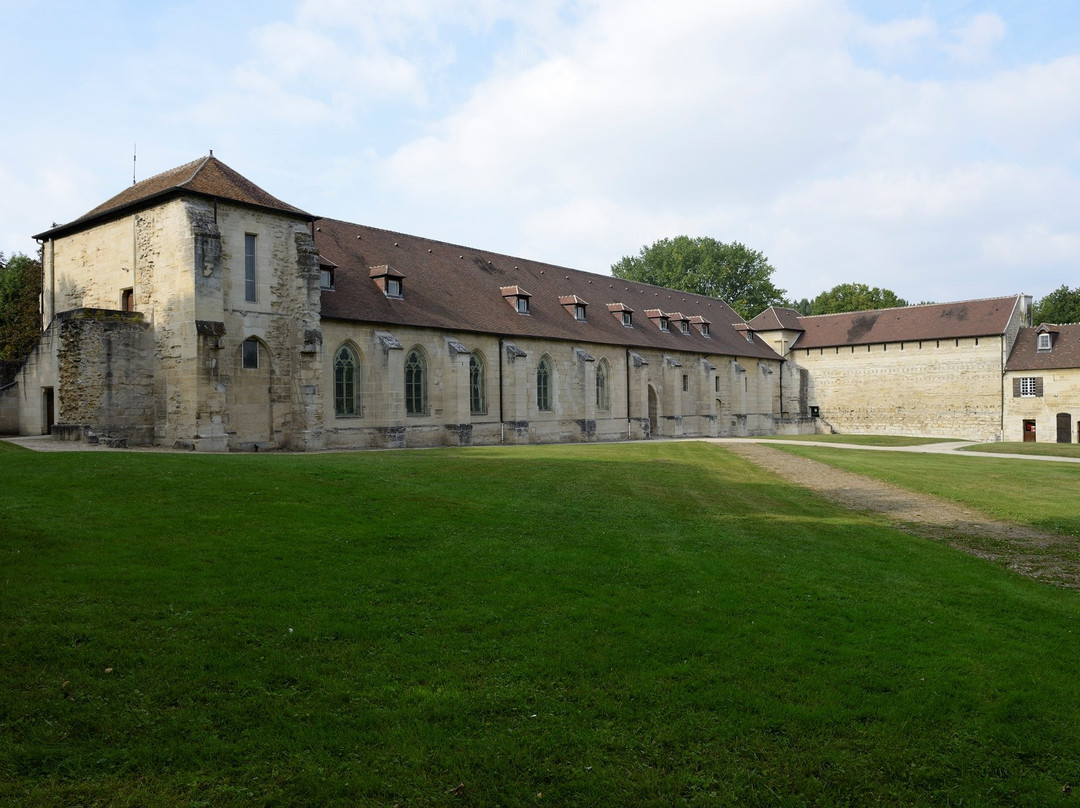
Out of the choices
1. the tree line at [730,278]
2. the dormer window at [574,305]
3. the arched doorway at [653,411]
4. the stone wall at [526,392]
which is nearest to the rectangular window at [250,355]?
the stone wall at [526,392]

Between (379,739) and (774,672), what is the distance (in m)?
3.43

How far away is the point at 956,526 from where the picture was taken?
1481 centimetres

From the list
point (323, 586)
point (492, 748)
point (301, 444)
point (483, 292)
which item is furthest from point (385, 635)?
point (483, 292)

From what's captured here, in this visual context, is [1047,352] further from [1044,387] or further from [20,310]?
[20,310]

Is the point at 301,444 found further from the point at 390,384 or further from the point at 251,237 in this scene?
the point at 251,237

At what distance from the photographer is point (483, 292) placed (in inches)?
1542

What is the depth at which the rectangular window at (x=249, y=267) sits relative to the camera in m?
27.3

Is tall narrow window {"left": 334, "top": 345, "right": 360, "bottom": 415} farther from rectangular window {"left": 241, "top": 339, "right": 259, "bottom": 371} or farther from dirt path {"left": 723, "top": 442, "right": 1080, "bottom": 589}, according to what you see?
dirt path {"left": 723, "top": 442, "right": 1080, "bottom": 589}

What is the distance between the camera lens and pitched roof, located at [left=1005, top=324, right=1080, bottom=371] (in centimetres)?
4775

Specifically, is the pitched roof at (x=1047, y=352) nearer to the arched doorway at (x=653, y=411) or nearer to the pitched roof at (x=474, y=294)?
the pitched roof at (x=474, y=294)

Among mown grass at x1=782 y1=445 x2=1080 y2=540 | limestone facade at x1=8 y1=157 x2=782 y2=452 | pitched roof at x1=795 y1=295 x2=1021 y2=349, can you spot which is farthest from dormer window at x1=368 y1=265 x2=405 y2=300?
pitched roof at x1=795 y1=295 x2=1021 y2=349

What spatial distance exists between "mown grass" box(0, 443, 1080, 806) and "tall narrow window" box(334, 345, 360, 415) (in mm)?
17917

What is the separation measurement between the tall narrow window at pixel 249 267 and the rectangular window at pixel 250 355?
153 cm

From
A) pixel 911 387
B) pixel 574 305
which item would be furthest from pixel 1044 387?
pixel 574 305
